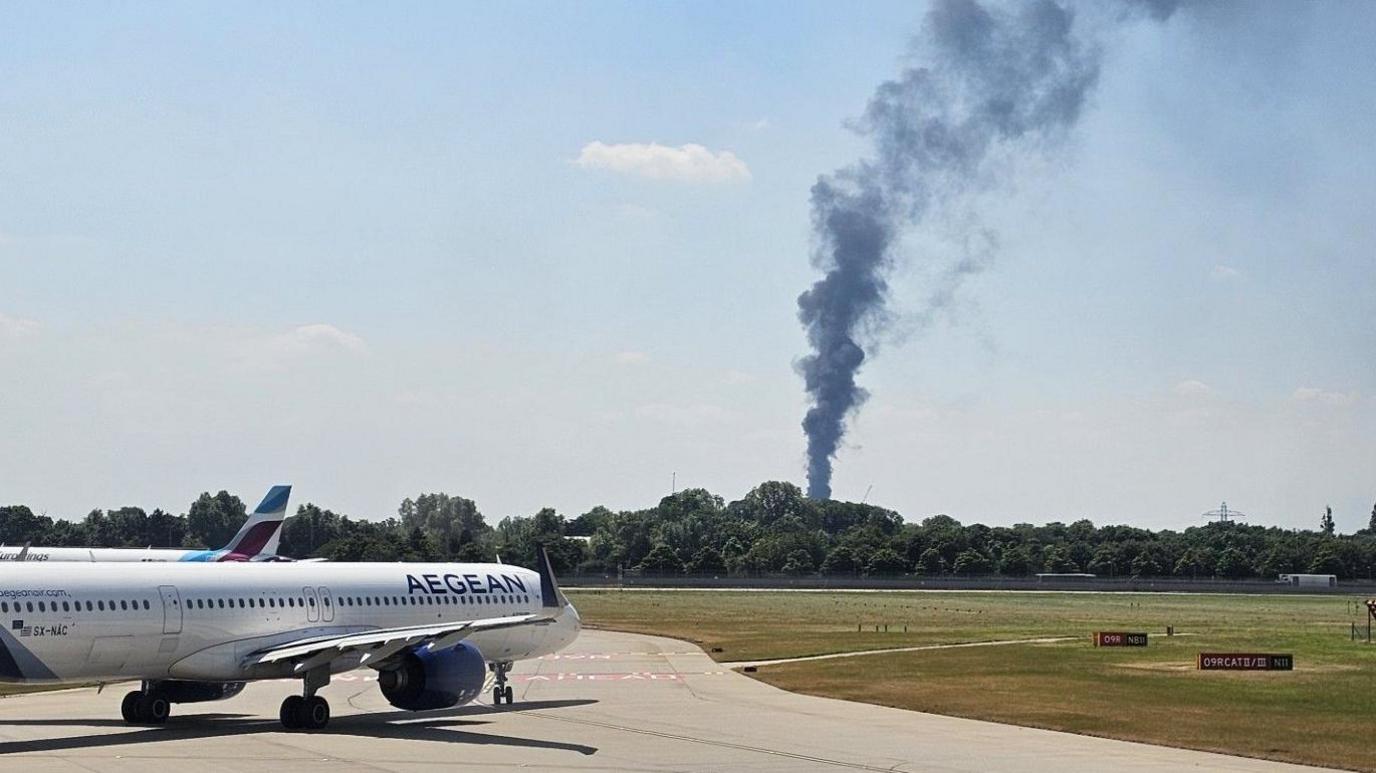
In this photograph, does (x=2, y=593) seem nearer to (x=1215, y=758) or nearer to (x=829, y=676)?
(x=1215, y=758)

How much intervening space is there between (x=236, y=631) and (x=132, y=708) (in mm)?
3363

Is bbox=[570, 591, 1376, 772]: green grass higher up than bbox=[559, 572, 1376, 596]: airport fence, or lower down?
lower down

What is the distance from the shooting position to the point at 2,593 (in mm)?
35500

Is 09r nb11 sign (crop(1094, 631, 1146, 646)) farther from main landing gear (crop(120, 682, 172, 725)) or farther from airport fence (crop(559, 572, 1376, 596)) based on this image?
airport fence (crop(559, 572, 1376, 596))

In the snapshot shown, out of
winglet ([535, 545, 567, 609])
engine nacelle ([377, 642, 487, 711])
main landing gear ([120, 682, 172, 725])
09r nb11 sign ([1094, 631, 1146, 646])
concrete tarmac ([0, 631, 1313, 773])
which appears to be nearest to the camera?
concrete tarmac ([0, 631, 1313, 773])

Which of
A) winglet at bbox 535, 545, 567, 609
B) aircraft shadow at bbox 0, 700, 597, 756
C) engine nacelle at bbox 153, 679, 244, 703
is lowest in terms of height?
aircraft shadow at bbox 0, 700, 597, 756

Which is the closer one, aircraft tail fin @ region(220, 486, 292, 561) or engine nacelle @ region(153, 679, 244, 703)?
engine nacelle @ region(153, 679, 244, 703)

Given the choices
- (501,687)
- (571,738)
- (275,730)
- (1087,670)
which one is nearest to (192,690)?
(275,730)

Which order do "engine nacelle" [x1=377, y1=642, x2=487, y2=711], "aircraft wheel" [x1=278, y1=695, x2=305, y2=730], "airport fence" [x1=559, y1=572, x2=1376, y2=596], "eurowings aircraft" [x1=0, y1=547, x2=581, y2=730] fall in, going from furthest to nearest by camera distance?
1. "airport fence" [x1=559, y1=572, x2=1376, y2=596]
2. "engine nacelle" [x1=377, y1=642, x2=487, y2=711]
3. "aircraft wheel" [x1=278, y1=695, x2=305, y2=730]
4. "eurowings aircraft" [x1=0, y1=547, x2=581, y2=730]

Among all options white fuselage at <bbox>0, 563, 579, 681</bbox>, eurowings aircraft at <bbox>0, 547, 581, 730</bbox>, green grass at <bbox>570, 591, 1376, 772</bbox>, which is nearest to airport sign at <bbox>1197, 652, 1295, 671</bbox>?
green grass at <bbox>570, 591, 1376, 772</bbox>

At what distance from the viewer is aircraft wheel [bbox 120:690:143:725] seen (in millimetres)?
40844

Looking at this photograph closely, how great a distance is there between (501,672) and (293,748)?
13171 millimetres

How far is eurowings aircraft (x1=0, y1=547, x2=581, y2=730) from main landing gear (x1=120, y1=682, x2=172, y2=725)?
0.9 inches

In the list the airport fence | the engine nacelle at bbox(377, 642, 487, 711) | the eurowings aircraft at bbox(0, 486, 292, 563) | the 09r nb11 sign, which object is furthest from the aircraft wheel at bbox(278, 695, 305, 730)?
the airport fence
